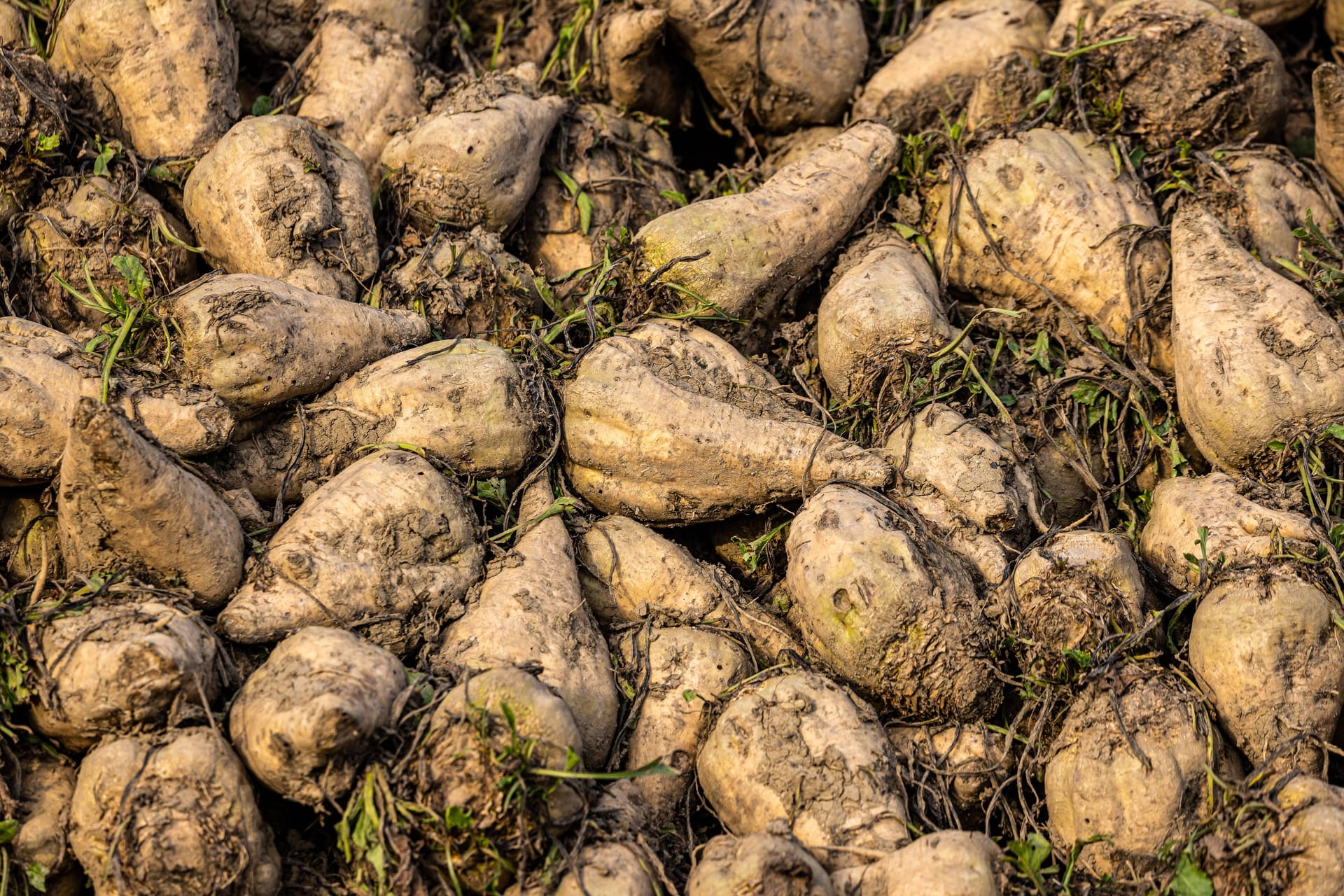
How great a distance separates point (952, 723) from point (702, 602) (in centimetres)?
81

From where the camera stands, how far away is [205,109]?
3967 mm

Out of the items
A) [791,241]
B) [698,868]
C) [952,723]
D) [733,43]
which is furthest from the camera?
[733,43]

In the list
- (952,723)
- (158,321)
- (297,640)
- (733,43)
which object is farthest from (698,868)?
(733,43)

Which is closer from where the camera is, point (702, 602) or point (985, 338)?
point (702, 602)

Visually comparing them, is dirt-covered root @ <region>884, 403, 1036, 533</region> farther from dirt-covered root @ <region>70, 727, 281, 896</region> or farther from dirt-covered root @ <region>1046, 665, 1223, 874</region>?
dirt-covered root @ <region>70, 727, 281, 896</region>

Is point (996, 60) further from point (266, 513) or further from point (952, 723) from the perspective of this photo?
point (266, 513)

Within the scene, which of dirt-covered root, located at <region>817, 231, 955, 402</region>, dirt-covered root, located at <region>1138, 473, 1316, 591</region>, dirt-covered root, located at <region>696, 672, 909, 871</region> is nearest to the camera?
dirt-covered root, located at <region>696, 672, 909, 871</region>

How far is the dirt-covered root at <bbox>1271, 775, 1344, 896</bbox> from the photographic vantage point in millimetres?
2619

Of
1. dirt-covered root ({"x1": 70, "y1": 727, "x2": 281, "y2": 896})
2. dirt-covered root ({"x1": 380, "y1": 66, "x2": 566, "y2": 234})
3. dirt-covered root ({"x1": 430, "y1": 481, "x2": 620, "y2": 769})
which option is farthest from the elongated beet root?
dirt-covered root ({"x1": 380, "y1": 66, "x2": 566, "y2": 234})

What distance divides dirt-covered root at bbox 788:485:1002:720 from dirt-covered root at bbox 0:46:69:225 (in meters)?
2.77

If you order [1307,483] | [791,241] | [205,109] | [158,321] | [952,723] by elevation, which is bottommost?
[952,723]

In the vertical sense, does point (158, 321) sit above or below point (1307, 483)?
above

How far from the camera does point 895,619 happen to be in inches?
120

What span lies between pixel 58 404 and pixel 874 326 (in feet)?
8.06
